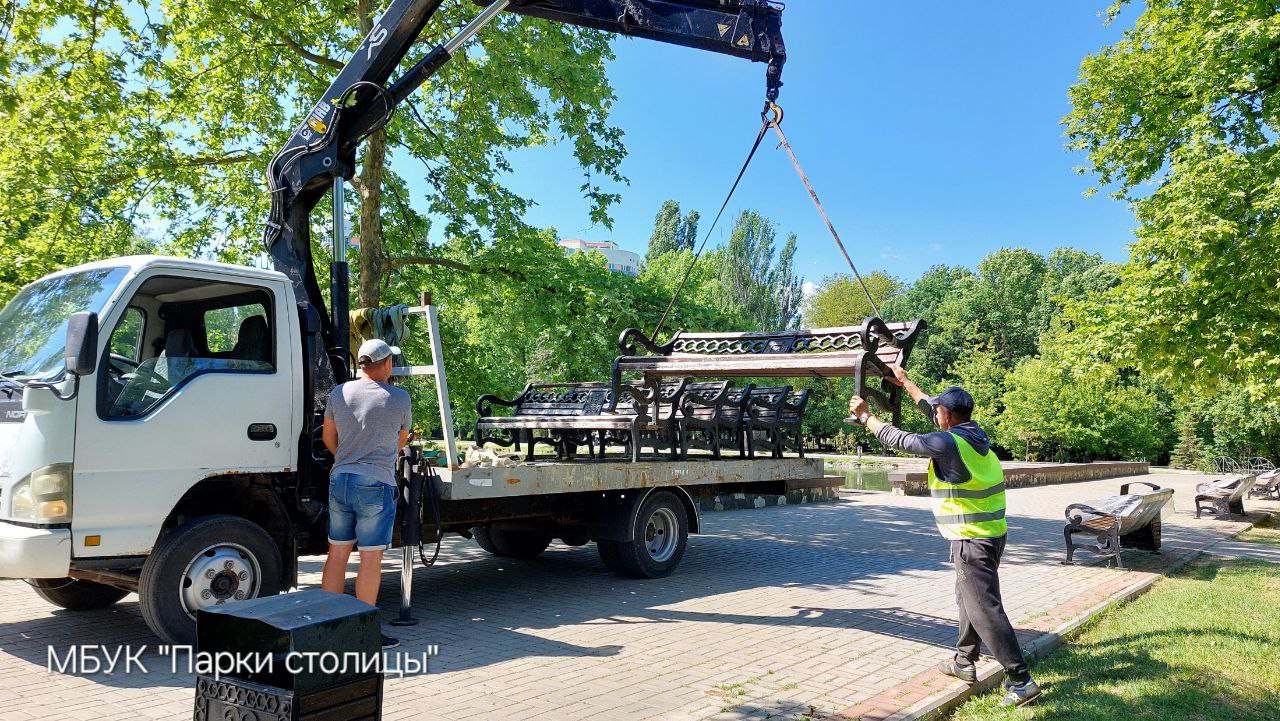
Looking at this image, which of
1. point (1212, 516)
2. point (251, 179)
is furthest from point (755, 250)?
point (251, 179)

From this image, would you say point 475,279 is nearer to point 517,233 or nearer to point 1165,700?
point 517,233

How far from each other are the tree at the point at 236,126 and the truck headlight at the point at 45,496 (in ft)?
21.6

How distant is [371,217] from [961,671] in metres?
9.89

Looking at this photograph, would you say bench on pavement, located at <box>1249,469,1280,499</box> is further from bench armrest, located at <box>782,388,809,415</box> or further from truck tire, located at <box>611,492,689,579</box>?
truck tire, located at <box>611,492,689,579</box>

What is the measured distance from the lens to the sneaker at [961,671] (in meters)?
5.07

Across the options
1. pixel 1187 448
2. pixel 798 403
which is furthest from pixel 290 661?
pixel 1187 448

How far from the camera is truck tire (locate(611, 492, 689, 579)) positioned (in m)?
8.08

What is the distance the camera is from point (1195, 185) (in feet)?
42.4

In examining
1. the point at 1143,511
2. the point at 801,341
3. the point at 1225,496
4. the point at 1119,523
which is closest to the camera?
the point at 801,341

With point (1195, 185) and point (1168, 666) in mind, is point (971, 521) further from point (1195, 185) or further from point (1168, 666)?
point (1195, 185)

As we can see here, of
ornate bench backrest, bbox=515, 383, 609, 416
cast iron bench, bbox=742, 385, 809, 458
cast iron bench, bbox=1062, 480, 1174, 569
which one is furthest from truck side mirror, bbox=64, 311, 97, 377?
cast iron bench, bbox=1062, 480, 1174, 569

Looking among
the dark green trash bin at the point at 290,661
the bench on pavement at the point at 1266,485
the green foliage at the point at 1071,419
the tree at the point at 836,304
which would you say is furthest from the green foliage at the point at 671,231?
the dark green trash bin at the point at 290,661

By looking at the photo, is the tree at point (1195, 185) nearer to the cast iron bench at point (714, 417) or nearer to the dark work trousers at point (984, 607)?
the cast iron bench at point (714, 417)

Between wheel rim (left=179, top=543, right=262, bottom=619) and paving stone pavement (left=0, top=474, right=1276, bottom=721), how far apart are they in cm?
42
